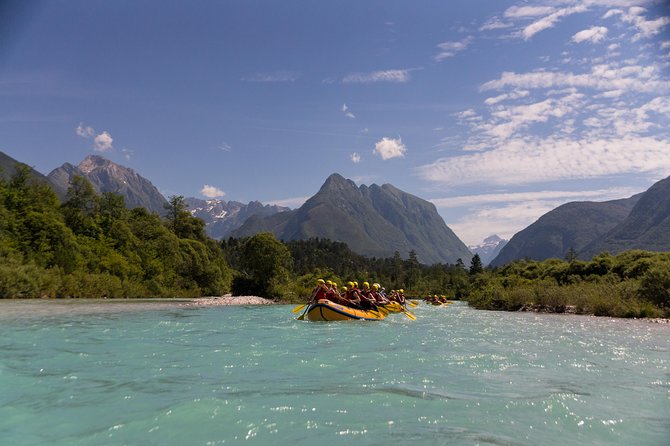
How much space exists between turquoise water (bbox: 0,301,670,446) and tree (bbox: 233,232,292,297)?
42137 millimetres

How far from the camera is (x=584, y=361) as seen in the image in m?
13.7

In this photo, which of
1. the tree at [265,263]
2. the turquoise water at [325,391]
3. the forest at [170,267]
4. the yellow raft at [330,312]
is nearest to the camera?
the turquoise water at [325,391]

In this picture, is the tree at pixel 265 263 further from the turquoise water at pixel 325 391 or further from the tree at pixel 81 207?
the turquoise water at pixel 325 391

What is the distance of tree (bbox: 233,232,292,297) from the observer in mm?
60125

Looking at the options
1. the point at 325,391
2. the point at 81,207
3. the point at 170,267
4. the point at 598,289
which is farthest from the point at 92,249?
the point at 325,391

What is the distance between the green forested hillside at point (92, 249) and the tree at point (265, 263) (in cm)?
1050

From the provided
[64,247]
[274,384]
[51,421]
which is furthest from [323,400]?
[64,247]

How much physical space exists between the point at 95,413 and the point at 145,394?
1.30 metres

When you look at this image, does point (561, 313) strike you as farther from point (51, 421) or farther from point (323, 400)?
point (51, 421)

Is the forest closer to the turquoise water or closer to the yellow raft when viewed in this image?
the yellow raft

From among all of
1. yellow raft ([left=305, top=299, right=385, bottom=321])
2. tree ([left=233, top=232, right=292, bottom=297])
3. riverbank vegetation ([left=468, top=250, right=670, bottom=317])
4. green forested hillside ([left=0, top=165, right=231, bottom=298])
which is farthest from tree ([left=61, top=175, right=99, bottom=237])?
riverbank vegetation ([left=468, top=250, right=670, bottom=317])

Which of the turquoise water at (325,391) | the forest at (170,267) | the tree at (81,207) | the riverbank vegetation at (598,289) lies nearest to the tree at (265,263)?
the forest at (170,267)

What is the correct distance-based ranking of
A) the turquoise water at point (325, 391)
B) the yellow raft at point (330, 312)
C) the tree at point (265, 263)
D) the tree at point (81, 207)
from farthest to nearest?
the tree at point (81, 207) → the tree at point (265, 263) → the yellow raft at point (330, 312) → the turquoise water at point (325, 391)

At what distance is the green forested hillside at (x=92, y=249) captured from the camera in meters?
45.1
